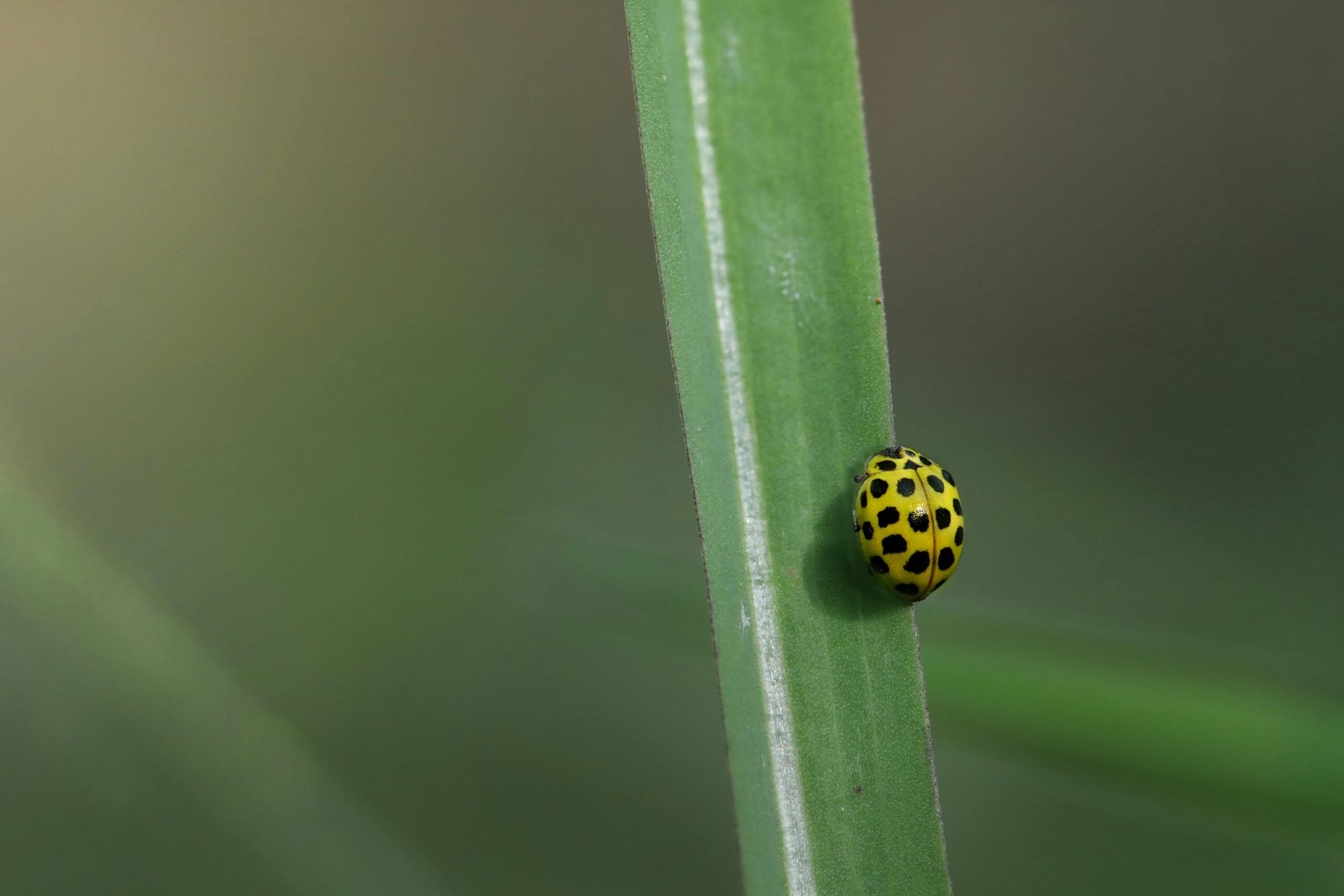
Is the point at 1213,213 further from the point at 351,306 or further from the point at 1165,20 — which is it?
the point at 351,306

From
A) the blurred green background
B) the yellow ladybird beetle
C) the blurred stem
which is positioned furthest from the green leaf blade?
the blurred stem

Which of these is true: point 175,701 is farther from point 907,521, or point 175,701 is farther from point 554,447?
point 907,521

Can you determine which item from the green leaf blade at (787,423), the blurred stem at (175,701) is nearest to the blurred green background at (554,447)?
the blurred stem at (175,701)

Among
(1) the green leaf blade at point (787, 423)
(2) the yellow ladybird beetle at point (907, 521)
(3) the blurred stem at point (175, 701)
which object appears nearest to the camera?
(1) the green leaf blade at point (787, 423)

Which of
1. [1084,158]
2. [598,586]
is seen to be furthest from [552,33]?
[598,586]

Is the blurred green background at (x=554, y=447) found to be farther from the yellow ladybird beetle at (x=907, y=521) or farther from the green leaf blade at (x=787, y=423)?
the green leaf blade at (x=787, y=423)
